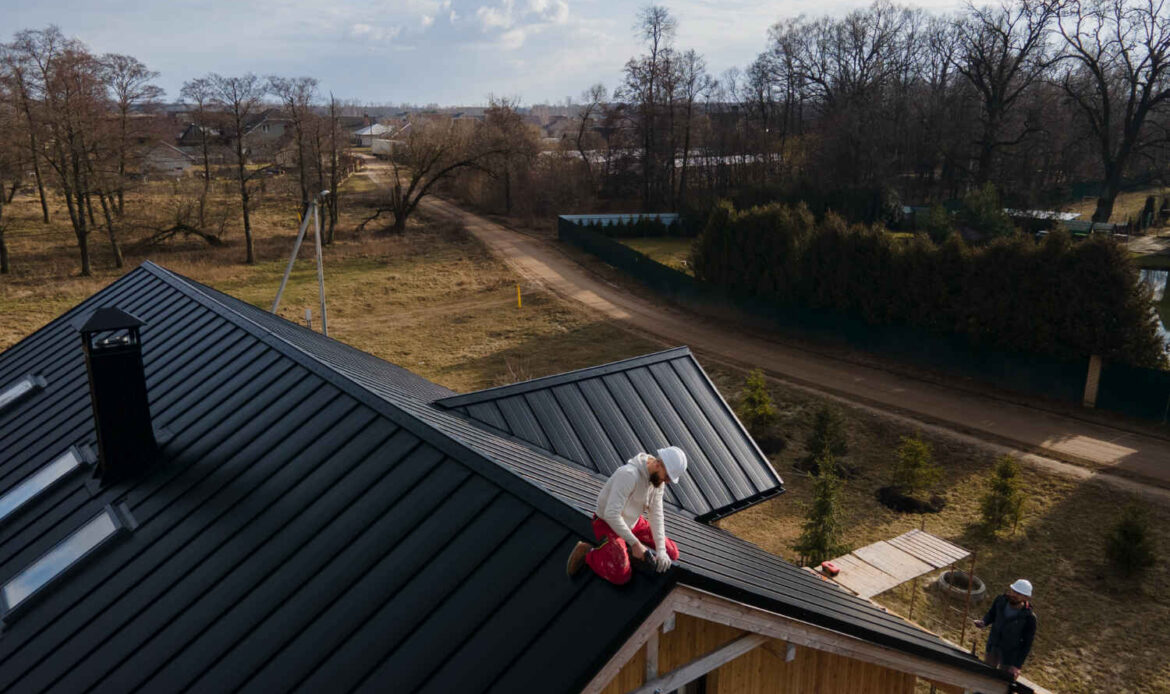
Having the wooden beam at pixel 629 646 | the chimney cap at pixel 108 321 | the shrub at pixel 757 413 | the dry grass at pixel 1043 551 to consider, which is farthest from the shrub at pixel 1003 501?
the chimney cap at pixel 108 321

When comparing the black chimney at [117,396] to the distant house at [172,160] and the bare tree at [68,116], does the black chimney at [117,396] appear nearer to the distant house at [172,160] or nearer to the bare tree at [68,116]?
the bare tree at [68,116]

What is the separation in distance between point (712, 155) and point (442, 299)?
2937 centimetres

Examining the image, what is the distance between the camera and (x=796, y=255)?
26281 millimetres

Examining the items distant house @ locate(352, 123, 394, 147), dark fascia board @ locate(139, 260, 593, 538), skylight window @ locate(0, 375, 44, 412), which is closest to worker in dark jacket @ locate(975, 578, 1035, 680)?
dark fascia board @ locate(139, 260, 593, 538)

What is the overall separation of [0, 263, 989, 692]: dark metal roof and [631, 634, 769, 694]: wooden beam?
1.30 feet

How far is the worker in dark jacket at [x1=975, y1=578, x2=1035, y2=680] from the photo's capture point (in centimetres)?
843

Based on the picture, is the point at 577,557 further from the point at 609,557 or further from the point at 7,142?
the point at 7,142

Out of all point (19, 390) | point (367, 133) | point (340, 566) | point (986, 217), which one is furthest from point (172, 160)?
point (340, 566)

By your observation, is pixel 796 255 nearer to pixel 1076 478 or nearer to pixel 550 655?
pixel 1076 478

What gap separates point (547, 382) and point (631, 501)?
525 centimetres

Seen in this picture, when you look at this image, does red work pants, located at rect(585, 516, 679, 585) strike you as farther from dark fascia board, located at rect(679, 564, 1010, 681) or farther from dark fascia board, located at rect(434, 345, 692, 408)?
dark fascia board, located at rect(434, 345, 692, 408)

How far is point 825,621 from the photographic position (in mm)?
5285

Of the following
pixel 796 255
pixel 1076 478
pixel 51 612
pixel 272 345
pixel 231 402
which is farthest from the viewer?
pixel 796 255

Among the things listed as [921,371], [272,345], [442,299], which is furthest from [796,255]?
[272,345]
